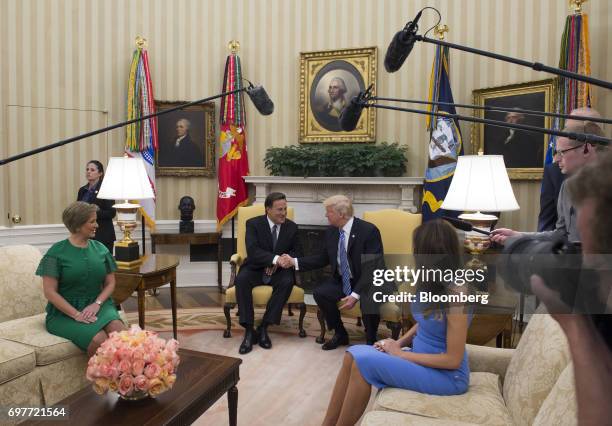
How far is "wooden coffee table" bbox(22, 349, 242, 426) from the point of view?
203 cm

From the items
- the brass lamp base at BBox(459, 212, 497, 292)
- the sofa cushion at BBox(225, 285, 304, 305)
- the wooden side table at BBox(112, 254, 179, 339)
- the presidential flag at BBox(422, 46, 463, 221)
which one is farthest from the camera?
the presidential flag at BBox(422, 46, 463, 221)

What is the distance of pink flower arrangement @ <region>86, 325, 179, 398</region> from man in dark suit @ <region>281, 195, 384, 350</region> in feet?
6.83

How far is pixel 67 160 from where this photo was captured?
20.0 feet

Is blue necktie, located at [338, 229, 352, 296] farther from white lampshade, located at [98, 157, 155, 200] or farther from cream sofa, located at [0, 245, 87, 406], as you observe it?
cream sofa, located at [0, 245, 87, 406]

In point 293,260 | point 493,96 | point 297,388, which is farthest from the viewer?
point 493,96

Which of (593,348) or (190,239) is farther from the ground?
(593,348)

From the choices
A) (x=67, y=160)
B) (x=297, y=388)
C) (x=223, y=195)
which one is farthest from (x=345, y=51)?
(x=297, y=388)

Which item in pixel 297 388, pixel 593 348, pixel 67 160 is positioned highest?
pixel 67 160

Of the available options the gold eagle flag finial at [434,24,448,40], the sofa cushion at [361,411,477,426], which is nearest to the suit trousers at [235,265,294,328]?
the sofa cushion at [361,411,477,426]

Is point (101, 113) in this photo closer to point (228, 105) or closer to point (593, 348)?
point (228, 105)

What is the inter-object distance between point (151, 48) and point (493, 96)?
4449 millimetres

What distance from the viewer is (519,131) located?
5082 millimetres

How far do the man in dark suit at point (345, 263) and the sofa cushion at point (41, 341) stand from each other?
1.89 metres

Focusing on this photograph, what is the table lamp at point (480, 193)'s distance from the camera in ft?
10.7
